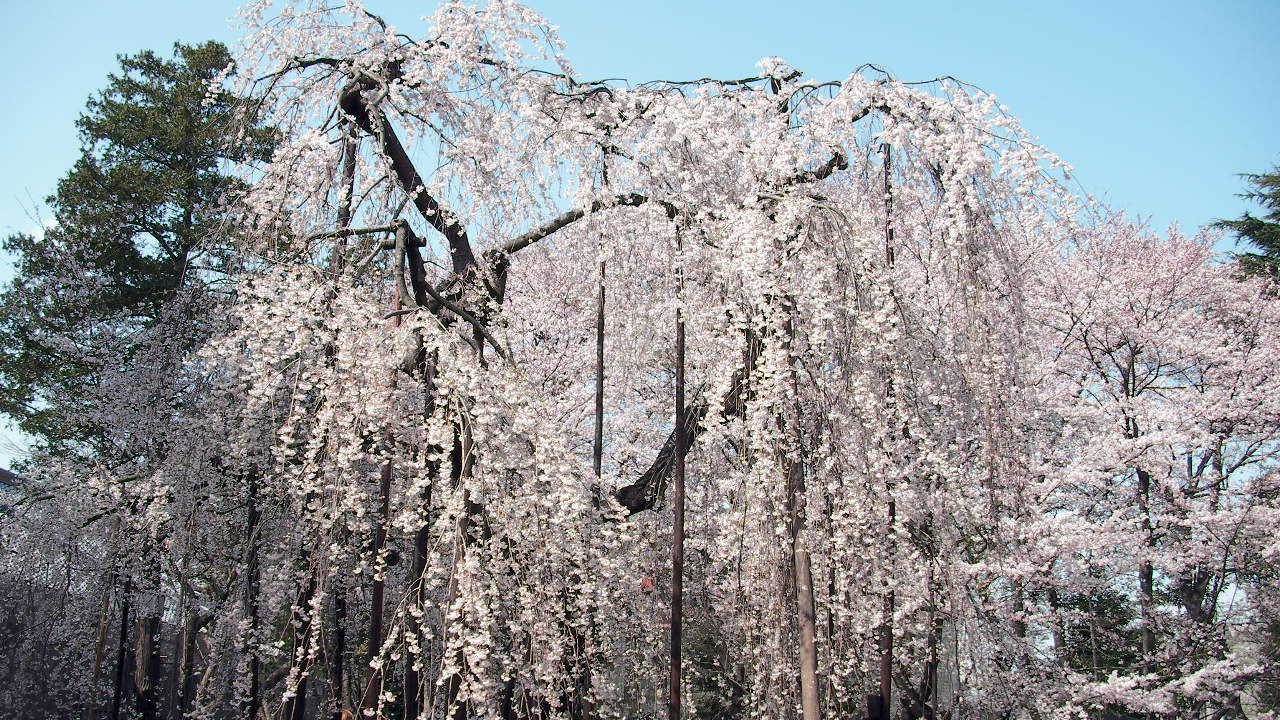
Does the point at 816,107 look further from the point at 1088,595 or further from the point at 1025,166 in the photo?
the point at 1088,595

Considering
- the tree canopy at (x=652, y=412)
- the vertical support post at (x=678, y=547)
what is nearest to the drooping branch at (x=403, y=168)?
the tree canopy at (x=652, y=412)

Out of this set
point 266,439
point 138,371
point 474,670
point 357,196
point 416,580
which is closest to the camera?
point 474,670

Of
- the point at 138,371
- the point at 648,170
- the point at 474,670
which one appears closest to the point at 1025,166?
the point at 648,170

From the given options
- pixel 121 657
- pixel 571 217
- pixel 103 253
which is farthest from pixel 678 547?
pixel 103 253

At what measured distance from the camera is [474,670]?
11.8 ft

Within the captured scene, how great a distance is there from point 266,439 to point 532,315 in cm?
428

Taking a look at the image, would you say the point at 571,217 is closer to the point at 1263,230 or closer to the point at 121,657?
the point at 121,657

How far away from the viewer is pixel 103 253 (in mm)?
11086

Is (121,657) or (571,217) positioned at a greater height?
(571,217)

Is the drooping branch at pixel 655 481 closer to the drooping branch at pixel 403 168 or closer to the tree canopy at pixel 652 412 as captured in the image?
the tree canopy at pixel 652 412

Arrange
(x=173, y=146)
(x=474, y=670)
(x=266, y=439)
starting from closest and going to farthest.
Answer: (x=474, y=670)
(x=266, y=439)
(x=173, y=146)

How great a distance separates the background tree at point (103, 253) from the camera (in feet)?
34.5

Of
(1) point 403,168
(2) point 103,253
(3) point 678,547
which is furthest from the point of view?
(2) point 103,253

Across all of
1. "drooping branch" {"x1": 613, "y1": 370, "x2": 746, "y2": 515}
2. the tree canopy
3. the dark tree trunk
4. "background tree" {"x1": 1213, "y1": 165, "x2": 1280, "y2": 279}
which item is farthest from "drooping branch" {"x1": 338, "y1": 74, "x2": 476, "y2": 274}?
"background tree" {"x1": 1213, "y1": 165, "x2": 1280, "y2": 279}
